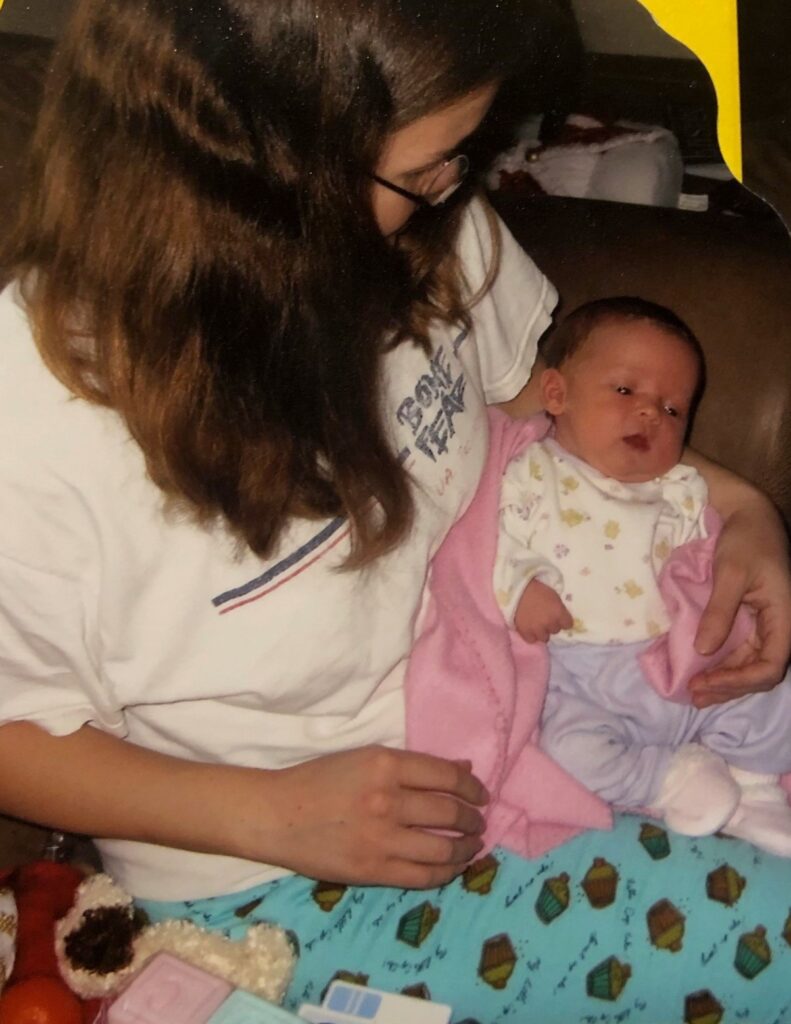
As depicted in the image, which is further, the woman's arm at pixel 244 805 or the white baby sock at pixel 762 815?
the white baby sock at pixel 762 815

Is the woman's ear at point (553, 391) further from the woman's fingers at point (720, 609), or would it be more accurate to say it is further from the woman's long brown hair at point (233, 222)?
the woman's long brown hair at point (233, 222)

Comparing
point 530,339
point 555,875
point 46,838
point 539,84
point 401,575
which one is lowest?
point 46,838

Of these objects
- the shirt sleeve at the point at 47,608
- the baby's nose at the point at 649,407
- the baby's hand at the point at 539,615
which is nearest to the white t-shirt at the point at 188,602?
the shirt sleeve at the point at 47,608

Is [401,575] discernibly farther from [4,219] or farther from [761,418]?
[761,418]

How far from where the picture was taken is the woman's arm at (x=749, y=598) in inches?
36.9

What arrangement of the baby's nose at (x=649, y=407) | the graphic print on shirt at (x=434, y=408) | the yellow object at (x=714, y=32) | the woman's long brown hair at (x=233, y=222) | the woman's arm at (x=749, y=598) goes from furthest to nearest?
the baby's nose at (x=649, y=407) → the woman's arm at (x=749, y=598) → the graphic print on shirt at (x=434, y=408) → the yellow object at (x=714, y=32) → the woman's long brown hair at (x=233, y=222)

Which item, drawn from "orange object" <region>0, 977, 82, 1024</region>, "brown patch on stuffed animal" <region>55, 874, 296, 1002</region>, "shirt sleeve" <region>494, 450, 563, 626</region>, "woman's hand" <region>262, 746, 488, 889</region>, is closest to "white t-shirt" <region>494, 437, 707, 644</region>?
"shirt sleeve" <region>494, 450, 563, 626</region>

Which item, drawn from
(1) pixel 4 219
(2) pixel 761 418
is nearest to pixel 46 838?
(1) pixel 4 219

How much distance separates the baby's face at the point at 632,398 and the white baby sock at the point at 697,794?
29 cm

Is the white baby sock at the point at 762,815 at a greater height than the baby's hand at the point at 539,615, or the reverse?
the baby's hand at the point at 539,615

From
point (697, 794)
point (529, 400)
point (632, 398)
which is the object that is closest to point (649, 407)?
point (632, 398)

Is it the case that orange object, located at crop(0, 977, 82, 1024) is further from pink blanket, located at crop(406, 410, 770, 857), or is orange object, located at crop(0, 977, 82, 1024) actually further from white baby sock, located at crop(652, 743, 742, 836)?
white baby sock, located at crop(652, 743, 742, 836)

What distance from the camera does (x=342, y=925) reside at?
2.70 ft

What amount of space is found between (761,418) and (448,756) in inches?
19.1
